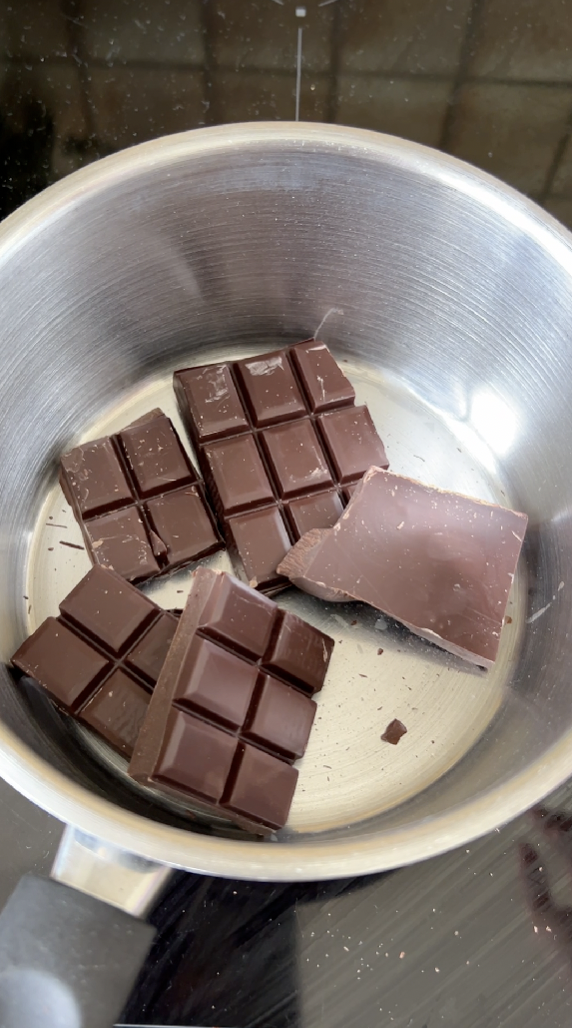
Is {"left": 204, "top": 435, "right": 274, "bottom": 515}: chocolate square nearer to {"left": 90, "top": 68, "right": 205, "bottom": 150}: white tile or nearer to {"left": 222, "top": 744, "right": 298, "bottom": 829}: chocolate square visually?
{"left": 222, "top": 744, "right": 298, "bottom": 829}: chocolate square

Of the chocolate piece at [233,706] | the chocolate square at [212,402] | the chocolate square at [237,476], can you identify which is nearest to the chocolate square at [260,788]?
the chocolate piece at [233,706]

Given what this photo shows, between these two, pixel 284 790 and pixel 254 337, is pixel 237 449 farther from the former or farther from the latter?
pixel 284 790

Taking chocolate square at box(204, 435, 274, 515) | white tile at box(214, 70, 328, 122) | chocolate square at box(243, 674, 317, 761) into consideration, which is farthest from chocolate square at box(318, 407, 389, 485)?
white tile at box(214, 70, 328, 122)

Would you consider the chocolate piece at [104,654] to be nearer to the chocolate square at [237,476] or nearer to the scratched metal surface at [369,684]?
the scratched metal surface at [369,684]

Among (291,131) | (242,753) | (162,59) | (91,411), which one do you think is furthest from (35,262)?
(242,753)

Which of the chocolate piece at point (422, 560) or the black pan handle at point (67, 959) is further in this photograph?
the chocolate piece at point (422, 560)

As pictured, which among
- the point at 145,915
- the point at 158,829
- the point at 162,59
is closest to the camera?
Answer: the point at 158,829

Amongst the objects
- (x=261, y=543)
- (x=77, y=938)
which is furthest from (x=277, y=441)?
(x=77, y=938)
